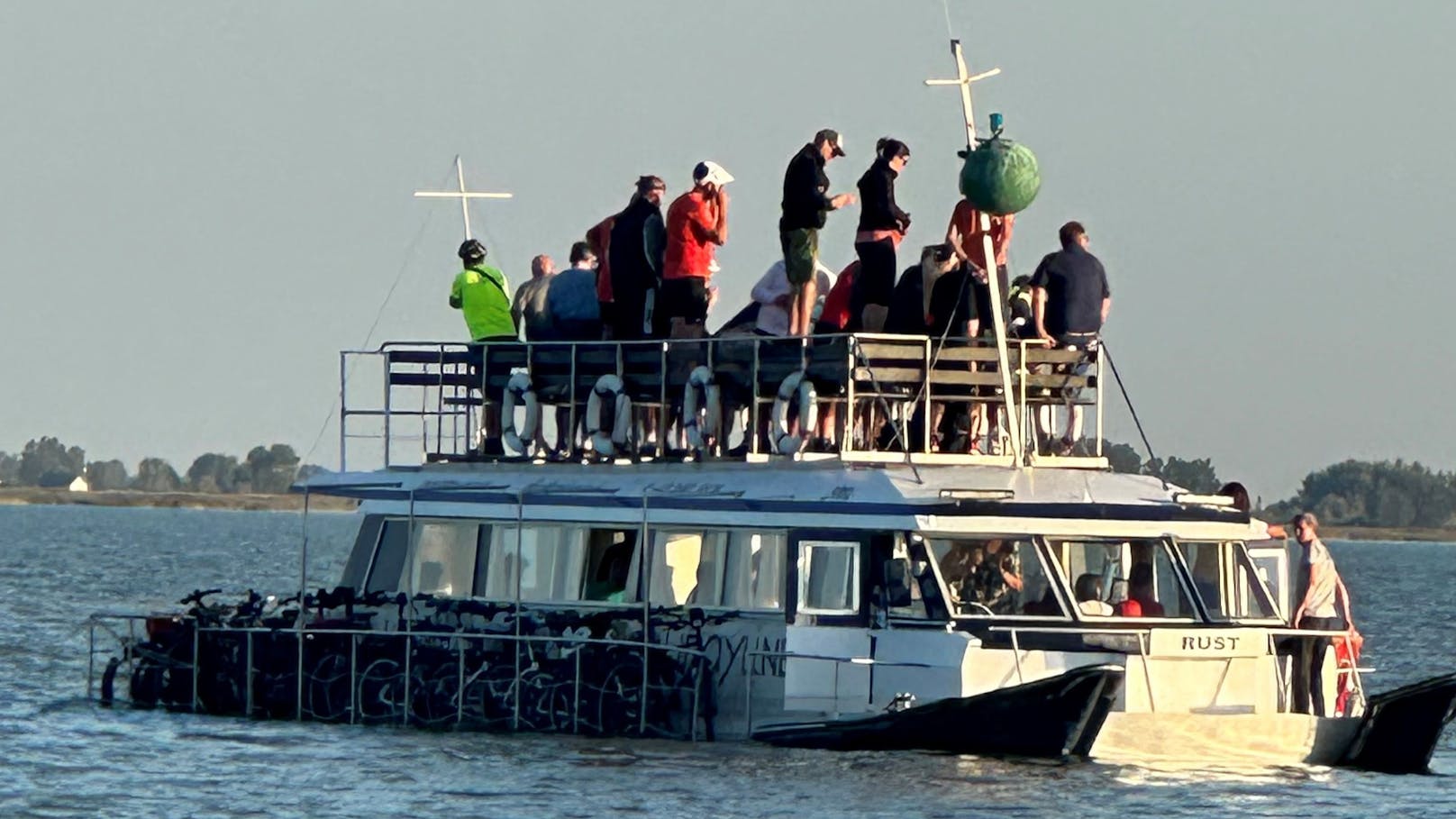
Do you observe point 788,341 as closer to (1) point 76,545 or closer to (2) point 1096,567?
(2) point 1096,567

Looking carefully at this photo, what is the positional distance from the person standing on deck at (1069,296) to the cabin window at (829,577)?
3119 mm

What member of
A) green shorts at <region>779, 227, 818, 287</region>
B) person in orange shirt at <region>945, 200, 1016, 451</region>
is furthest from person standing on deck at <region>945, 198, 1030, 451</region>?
green shorts at <region>779, 227, 818, 287</region>

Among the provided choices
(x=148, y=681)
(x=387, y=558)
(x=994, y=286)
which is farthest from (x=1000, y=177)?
(x=148, y=681)

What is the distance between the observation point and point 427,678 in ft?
105

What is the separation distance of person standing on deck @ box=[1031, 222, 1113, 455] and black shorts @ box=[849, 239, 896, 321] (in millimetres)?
1323

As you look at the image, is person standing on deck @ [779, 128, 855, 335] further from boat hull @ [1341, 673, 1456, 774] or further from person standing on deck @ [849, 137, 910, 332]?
boat hull @ [1341, 673, 1456, 774]

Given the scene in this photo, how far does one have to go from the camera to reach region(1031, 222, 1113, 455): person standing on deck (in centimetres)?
3059

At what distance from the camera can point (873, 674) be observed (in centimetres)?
2839

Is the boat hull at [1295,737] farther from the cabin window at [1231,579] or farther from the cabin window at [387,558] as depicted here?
the cabin window at [387,558]

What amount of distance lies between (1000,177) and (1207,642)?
4360mm

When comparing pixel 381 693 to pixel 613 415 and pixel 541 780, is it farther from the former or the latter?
pixel 541 780

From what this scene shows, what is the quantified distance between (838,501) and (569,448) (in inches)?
199

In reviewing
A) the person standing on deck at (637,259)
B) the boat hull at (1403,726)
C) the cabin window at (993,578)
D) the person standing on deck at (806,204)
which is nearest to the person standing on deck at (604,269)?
the person standing on deck at (637,259)

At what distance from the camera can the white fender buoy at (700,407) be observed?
31094 millimetres
